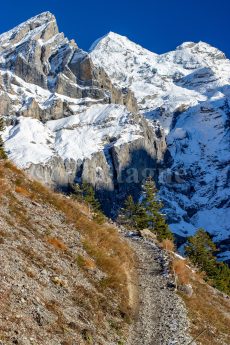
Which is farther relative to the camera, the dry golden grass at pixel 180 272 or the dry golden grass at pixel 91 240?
the dry golden grass at pixel 180 272

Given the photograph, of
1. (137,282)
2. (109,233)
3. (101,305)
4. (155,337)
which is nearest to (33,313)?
(101,305)

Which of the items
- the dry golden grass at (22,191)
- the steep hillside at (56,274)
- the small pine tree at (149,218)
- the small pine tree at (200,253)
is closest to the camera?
the steep hillside at (56,274)

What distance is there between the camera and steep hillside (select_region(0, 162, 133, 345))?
53.8 ft

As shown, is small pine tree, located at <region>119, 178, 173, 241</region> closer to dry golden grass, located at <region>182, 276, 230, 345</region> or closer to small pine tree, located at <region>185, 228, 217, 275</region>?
small pine tree, located at <region>185, 228, 217, 275</region>

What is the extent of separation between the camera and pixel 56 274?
21.1 metres

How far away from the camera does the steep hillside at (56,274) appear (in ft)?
53.8

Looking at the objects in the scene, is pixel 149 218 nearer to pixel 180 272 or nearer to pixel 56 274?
pixel 180 272

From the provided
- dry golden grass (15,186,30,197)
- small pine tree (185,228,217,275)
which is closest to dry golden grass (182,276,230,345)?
dry golden grass (15,186,30,197)

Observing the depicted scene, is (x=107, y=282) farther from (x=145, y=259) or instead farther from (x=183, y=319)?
(x=145, y=259)

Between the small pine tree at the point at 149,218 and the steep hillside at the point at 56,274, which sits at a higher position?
the steep hillside at the point at 56,274

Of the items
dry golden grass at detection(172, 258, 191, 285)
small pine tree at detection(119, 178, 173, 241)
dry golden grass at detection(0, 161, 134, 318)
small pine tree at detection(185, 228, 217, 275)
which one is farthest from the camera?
small pine tree at detection(119, 178, 173, 241)

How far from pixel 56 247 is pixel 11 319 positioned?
919 centimetres

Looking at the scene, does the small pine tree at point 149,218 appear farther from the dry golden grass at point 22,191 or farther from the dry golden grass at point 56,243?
the dry golden grass at point 56,243

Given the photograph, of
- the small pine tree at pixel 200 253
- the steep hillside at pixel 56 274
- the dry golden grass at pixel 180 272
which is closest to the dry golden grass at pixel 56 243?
the steep hillside at pixel 56 274
